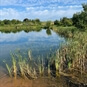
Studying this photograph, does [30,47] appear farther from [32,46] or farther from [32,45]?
[32,45]

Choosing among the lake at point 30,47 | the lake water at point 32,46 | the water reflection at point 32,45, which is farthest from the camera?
the water reflection at point 32,45

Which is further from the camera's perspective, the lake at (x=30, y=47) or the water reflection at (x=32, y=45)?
the water reflection at (x=32, y=45)

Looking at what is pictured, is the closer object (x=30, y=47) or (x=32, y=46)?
(x=30, y=47)

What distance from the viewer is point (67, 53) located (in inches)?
459

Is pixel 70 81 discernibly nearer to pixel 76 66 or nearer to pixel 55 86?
pixel 55 86

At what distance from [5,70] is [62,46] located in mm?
4055

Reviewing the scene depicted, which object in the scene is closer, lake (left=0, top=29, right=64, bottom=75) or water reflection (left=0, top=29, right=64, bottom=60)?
lake (left=0, top=29, right=64, bottom=75)

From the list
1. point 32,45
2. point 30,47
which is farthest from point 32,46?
point 30,47

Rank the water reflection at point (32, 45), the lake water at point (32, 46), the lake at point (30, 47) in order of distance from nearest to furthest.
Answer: the lake at point (30, 47) → the lake water at point (32, 46) → the water reflection at point (32, 45)

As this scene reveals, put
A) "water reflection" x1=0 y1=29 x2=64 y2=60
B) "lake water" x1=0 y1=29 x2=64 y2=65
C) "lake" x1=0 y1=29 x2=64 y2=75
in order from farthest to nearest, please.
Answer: "water reflection" x1=0 y1=29 x2=64 y2=60 → "lake water" x1=0 y1=29 x2=64 y2=65 → "lake" x1=0 y1=29 x2=64 y2=75

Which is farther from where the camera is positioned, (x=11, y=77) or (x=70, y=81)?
(x=11, y=77)

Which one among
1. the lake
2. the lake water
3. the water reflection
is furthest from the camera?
the water reflection

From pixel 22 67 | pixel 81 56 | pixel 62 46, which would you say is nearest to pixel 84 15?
pixel 62 46

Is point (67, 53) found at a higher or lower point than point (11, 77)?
higher
